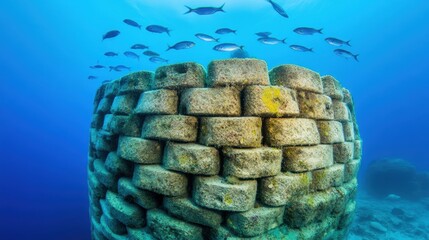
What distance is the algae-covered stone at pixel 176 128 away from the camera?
1957mm

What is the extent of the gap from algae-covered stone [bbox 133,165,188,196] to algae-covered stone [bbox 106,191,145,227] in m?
0.30

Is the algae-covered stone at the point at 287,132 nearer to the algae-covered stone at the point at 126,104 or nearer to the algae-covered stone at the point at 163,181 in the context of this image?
the algae-covered stone at the point at 163,181

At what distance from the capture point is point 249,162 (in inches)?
71.8

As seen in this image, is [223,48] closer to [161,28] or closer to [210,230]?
[161,28]

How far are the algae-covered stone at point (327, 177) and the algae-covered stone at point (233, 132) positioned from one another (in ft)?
2.32

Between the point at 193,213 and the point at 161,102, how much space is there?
0.91m

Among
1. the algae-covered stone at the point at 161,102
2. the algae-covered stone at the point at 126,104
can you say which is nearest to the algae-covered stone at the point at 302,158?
the algae-covered stone at the point at 161,102

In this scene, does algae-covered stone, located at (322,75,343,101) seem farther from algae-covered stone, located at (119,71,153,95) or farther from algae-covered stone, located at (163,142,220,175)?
algae-covered stone, located at (119,71,153,95)

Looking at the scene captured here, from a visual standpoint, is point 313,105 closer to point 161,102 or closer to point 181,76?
point 181,76

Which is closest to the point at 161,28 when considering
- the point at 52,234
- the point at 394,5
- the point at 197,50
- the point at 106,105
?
the point at 106,105

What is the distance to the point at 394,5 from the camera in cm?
6725

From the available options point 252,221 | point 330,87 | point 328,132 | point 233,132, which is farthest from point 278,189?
point 330,87

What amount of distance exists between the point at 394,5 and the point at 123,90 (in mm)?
86642

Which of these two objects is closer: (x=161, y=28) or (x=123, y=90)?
(x=123, y=90)
